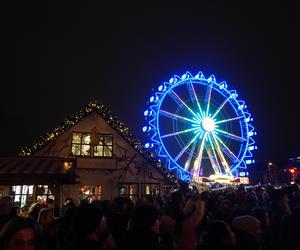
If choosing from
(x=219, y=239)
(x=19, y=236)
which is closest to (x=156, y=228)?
(x=219, y=239)

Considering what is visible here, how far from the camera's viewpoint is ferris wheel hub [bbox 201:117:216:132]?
28525 millimetres

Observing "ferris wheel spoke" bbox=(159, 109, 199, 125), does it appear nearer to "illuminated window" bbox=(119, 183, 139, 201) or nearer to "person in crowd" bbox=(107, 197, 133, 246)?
"illuminated window" bbox=(119, 183, 139, 201)

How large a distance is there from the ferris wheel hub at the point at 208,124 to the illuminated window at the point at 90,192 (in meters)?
13.9

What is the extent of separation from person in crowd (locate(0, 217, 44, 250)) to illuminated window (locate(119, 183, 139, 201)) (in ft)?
50.1

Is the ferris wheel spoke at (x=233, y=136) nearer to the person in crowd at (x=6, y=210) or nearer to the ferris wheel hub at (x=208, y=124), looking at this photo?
the ferris wheel hub at (x=208, y=124)

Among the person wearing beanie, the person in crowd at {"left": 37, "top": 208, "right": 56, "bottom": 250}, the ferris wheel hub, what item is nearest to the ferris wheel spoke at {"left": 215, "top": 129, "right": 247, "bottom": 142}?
the ferris wheel hub

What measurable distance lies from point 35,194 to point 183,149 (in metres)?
14.0

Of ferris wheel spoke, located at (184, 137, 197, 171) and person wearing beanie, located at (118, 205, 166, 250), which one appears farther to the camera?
ferris wheel spoke, located at (184, 137, 197, 171)

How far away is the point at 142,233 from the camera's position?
3.21 metres

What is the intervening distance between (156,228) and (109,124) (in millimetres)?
14657

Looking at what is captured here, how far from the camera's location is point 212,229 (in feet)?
10.9

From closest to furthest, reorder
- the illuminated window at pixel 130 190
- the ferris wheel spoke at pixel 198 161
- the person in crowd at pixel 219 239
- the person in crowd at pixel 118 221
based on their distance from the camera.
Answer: the person in crowd at pixel 219 239 → the person in crowd at pixel 118 221 → the illuminated window at pixel 130 190 → the ferris wheel spoke at pixel 198 161

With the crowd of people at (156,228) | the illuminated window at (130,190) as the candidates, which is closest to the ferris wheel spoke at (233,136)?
the illuminated window at (130,190)

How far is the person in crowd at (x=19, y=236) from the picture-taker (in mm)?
2748
